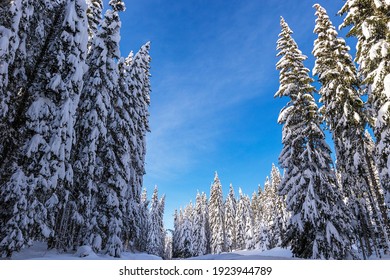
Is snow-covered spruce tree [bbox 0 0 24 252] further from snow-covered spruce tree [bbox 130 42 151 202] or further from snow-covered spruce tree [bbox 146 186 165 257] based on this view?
snow-covered spruce tree [bbox 146 186 165 257]

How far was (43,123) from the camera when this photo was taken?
1292 centimetres

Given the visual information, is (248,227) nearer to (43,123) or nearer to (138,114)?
(138,114)

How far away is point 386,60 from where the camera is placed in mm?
12625

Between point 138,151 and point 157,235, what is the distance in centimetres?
3560

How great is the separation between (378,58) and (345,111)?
5.44m

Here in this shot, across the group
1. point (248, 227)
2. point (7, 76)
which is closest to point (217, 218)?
point (248, 227)

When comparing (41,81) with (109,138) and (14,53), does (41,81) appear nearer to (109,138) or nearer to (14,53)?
(14,53)

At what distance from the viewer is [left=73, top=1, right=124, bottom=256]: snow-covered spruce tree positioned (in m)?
16.9

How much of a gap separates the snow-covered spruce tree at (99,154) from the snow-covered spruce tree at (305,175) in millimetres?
11755

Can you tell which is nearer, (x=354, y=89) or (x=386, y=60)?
(x=386, y=60)

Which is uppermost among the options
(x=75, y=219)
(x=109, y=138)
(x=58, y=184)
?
(x=109, y=138)

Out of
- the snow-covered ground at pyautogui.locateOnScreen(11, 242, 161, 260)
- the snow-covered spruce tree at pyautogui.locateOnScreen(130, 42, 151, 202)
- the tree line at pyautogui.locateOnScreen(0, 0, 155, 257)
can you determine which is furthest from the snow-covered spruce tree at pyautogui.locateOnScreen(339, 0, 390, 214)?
the snow-covered spruce tree at pyautogui.locateOnScreen(130, 42, 151, 202)
